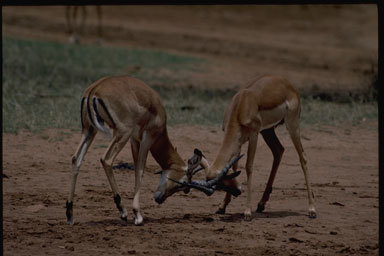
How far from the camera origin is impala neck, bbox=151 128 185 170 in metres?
7.58

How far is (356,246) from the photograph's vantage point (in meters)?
6.69

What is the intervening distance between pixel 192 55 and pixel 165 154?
15.3 meters

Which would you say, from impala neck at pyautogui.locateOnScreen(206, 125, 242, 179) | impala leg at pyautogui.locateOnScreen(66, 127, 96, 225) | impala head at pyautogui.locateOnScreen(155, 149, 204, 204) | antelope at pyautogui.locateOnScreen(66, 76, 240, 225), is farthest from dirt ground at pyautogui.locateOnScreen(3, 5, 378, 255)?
impala neck at pyautogui.locateOnScreen(206, 125, 242, 179)

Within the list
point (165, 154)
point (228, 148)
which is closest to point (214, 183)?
point (228, 148)

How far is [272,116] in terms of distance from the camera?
788 cm

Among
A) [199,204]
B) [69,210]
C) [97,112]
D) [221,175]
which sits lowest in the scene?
[199,204]

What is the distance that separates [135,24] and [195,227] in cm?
2217

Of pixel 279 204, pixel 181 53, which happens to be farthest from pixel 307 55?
pixel 279 204

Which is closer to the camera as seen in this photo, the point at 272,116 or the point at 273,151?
the point at 272,116

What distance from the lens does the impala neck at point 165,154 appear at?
758 centimetres

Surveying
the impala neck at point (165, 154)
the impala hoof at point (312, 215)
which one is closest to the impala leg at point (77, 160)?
the impala neck at point (165, 154)

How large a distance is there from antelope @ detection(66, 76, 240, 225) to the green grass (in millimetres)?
3802

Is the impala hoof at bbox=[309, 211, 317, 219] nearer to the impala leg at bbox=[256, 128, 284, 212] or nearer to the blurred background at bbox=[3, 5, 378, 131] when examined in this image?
the impala leg at bbox=[256, 128, 284, 212]

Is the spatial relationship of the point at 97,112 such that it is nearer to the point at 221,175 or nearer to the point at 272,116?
the point at 221,175
